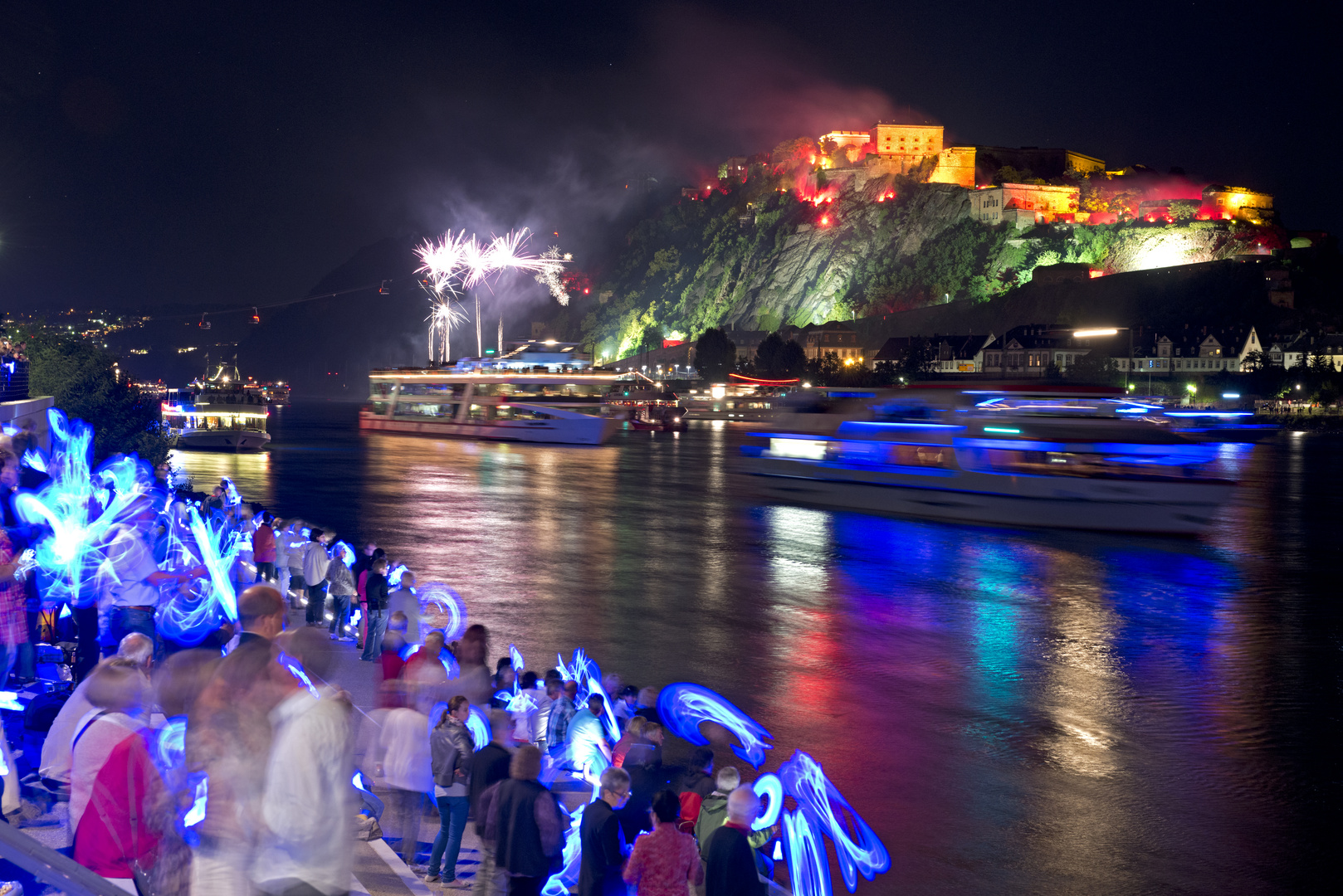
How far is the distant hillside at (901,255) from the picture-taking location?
158250 mm

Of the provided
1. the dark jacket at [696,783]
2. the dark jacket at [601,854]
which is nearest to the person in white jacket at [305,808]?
the dark jacket at [601,854]

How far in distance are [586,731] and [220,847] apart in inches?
137

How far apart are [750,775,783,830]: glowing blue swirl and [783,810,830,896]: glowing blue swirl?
0.84 ft

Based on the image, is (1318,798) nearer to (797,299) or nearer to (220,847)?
(220,847)

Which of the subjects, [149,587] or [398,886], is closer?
[398,886]

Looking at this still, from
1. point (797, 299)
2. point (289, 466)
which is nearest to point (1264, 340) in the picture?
point (797, 299)

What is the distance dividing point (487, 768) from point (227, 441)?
54.8 m

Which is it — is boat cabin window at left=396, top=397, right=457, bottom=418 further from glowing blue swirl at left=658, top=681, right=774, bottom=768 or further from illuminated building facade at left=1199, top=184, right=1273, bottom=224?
illuminated building facade at left=1199, top=184, right=1273, bottom=224

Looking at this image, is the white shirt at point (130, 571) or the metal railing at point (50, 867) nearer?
the metal railing at point (50, 867)

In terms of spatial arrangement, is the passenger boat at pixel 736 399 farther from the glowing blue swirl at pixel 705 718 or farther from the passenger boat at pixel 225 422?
the glowing blue swirl at pixel 705 718

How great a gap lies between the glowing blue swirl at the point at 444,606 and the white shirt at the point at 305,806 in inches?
303

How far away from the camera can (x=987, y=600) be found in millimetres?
16047

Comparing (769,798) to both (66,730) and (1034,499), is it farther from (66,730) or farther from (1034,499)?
(1034,499)

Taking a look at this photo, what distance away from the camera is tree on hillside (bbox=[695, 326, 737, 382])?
146000mm
